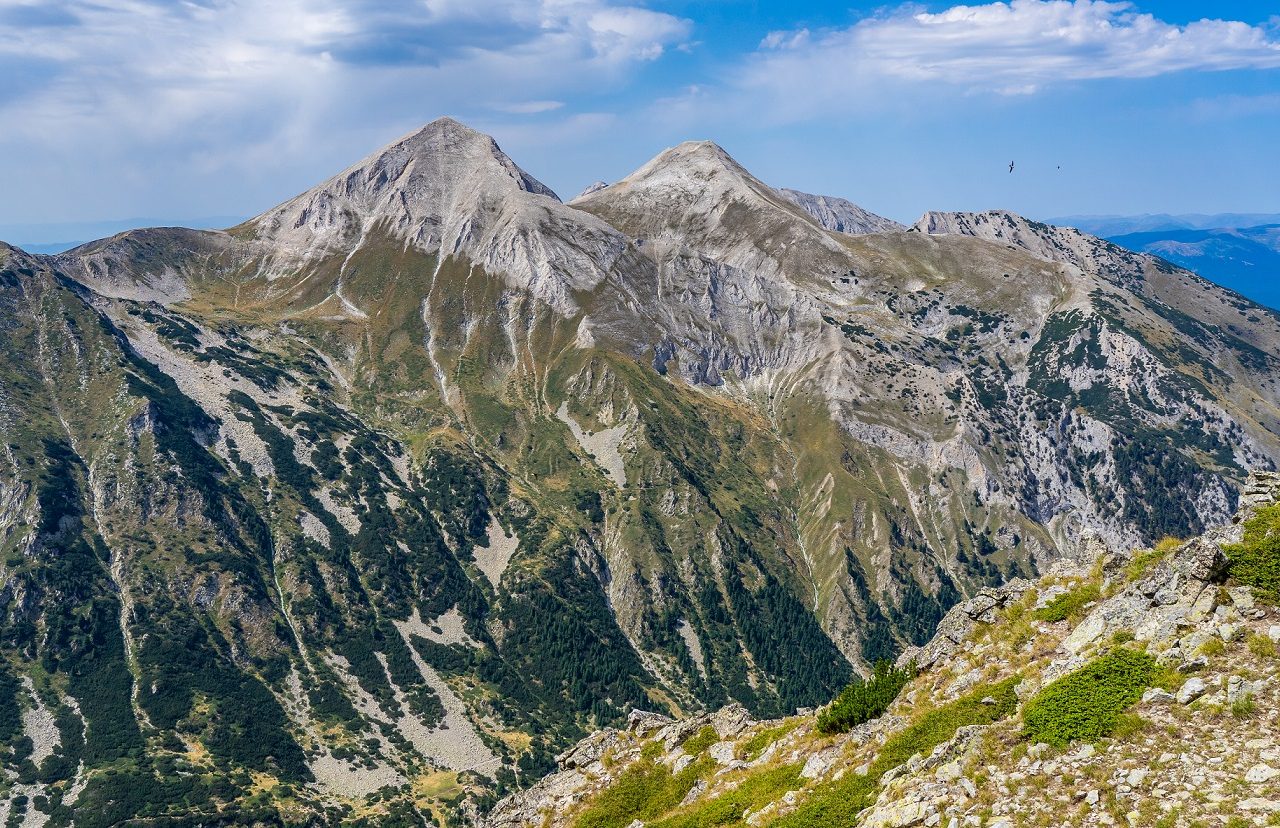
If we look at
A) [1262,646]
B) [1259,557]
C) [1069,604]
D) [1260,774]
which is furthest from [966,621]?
[1260,774]

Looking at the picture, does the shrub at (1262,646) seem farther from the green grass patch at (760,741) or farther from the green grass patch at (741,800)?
the green grass patch at (760,741)

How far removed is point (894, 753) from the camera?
1403 inches

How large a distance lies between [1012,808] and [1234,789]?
6.45 m

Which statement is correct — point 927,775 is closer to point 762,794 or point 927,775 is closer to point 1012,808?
point 1012,808

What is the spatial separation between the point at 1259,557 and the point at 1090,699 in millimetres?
9132

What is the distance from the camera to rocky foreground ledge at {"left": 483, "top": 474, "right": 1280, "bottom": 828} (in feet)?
84.9

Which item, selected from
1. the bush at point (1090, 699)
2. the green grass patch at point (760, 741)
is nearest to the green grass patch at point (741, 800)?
the green grass patch at point (760, 741)

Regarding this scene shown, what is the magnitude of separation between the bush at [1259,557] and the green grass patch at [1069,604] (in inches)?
359

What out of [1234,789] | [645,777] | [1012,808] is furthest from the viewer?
[645,777]

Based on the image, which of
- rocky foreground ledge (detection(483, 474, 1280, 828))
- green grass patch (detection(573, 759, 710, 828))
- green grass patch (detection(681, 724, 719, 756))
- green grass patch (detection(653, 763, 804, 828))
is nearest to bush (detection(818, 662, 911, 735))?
rocky foreground ledge (detection(483, 474, 1280, 828))

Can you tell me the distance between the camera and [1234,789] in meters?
24.2

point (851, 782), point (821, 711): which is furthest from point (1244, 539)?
point (821, 711)

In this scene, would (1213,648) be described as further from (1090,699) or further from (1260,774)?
(1260,774)

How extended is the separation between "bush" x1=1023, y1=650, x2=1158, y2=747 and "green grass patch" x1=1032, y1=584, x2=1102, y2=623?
9.31 meters
